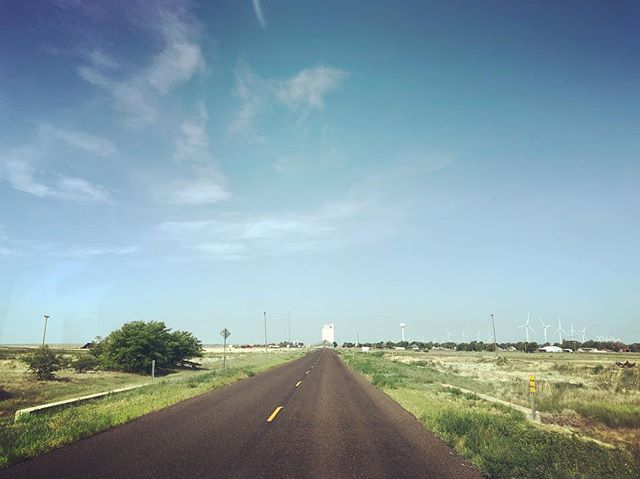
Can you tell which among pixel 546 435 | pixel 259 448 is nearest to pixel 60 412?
pixel 259 448

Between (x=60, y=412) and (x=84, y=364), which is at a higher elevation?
(x=84, y=364)

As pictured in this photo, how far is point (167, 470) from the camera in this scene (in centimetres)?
A: 746

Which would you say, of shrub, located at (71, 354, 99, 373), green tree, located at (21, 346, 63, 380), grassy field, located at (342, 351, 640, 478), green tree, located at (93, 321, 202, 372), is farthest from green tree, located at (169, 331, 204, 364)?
grassy field, located at (342, 351, 640, 478)

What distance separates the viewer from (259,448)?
29.7ft

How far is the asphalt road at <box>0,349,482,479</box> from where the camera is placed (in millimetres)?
7465

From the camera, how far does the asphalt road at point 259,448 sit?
294 inches

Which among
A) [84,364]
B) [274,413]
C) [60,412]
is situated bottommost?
[274,413]

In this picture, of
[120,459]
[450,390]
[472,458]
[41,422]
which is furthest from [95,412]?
[450,390]

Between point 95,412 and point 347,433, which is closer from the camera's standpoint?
point 347,433

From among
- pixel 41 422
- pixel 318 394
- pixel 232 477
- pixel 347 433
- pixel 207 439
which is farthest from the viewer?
pixel 318 394

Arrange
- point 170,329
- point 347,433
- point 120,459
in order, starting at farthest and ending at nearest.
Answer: point 170,329, point 347,433, point 120,459

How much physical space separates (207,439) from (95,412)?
19.4 feet

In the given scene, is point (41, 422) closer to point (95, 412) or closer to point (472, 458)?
point (95, 412)

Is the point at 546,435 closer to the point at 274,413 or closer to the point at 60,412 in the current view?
the point at 274,413
